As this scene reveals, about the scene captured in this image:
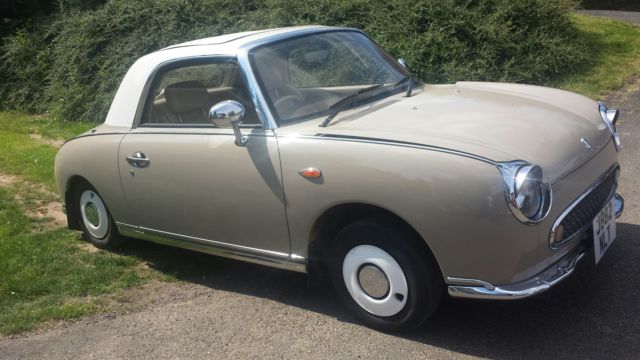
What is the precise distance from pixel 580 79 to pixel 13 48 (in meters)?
9.69

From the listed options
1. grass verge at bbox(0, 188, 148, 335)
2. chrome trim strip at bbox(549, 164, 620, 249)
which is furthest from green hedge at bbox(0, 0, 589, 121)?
chrome trim strip at bbox(549, 164, 620, 249)

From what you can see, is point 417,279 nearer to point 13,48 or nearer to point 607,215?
point 607,215

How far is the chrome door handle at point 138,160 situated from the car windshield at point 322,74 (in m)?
1.03

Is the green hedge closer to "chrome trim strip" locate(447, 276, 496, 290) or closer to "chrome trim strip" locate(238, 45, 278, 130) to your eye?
"chrome trim strip" locate(238, 45, 278, 130)

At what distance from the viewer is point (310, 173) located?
3.74m

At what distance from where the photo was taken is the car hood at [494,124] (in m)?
3.42

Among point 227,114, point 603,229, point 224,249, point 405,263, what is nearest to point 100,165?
point 224,249

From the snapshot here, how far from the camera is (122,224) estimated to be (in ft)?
16.7

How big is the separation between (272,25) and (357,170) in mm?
7626

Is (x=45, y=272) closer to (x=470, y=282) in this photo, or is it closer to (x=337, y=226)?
(x=337, y=226)

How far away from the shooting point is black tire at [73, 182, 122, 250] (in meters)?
5.33

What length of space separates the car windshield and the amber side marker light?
0.42 meters

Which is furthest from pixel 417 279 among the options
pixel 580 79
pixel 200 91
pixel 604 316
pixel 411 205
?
pixel 580 79

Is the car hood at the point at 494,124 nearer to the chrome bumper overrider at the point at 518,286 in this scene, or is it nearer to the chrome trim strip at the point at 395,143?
the chrome trim strip at the point at 395,143
